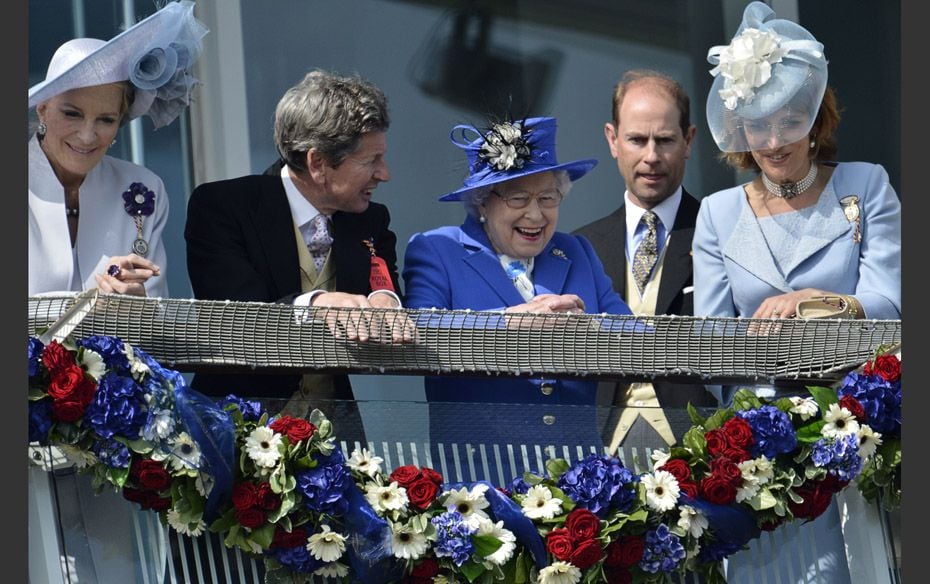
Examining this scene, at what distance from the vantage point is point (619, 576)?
714cm

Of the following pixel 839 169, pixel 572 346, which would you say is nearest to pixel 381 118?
pixel 572 346

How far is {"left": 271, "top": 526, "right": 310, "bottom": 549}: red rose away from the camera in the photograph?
6.89m

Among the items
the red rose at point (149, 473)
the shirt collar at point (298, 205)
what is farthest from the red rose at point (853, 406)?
the red rose at point (149, 473)

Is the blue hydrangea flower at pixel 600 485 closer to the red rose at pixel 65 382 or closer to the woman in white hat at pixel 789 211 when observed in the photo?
the woman in white hat at pixel 789 211

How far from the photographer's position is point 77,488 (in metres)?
6.99

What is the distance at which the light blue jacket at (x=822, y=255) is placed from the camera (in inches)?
313

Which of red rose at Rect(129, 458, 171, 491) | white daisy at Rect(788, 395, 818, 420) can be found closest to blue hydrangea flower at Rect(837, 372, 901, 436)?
white daisy at Rect(788, 395, 818, 420)

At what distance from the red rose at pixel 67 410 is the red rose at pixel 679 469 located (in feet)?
6.19

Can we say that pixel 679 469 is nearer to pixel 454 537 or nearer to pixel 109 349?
pixel 454 537

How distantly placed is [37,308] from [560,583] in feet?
6.05

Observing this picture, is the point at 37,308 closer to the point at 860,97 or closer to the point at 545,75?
the point at 545,75

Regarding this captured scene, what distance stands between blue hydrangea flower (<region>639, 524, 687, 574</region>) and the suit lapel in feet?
4.10

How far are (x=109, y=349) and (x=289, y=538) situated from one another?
798 millimetres

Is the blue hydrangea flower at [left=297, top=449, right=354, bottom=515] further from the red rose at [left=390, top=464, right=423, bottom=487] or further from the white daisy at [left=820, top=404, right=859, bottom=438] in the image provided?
the white daisy at [left=820, top=404, right=859, bottom=438]
